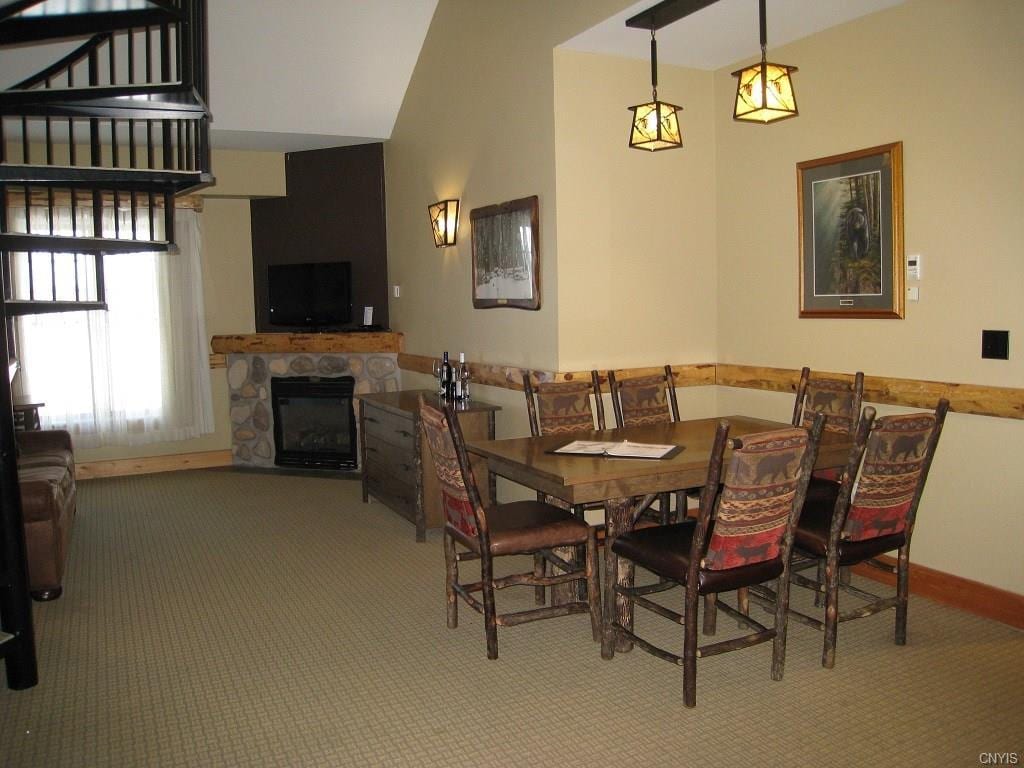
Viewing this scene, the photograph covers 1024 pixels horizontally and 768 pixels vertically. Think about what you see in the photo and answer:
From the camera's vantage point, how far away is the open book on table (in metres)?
3.41

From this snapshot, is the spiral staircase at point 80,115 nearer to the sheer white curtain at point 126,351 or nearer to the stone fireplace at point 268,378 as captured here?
the sheer white curtain at point 126,351

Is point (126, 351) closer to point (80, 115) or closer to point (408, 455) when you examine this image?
point (408, 455)

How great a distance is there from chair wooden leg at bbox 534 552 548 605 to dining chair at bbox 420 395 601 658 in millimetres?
202

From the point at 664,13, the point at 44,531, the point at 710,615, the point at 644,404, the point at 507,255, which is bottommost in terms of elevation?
the point at 710,615

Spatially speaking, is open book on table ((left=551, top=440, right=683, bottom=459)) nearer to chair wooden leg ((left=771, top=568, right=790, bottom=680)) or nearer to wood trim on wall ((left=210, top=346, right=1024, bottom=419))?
chair wooden leg ((left=771, top=568, right=790, bottom=680))

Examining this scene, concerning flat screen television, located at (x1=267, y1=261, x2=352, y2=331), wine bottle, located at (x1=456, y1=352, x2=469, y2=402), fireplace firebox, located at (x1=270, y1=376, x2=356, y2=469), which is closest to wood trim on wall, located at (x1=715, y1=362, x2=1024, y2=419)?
wine bottle, located at (x1=456, y1=352, x2=469, y2=402)

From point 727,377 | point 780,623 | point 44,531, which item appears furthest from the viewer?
point 727,377

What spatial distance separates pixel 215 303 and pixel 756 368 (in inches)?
183

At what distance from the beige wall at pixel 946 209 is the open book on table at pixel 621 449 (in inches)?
50.5

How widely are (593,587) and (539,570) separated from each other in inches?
18.2

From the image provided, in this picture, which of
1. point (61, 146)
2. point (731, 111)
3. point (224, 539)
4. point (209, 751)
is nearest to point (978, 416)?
point (731, 111)

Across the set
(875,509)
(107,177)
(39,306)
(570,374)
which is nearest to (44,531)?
(39,306)

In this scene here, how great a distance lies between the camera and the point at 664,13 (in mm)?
4098

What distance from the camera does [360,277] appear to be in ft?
23.6
